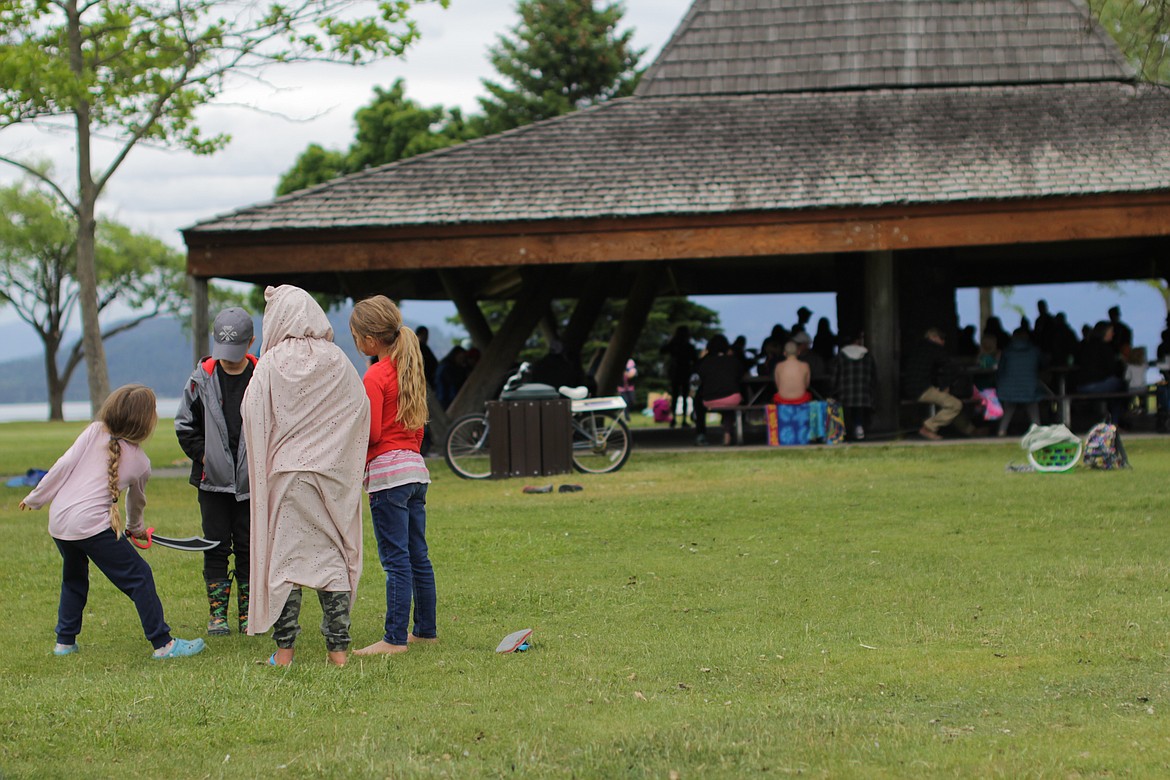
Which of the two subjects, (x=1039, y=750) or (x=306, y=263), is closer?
(x=1039, y=750)

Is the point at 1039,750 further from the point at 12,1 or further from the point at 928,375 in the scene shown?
the point at 12,1

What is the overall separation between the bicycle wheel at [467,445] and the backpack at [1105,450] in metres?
6.08

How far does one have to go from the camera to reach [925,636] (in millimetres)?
6109

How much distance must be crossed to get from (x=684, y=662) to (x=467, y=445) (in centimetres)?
937

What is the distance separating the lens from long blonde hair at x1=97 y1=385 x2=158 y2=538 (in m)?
6.09

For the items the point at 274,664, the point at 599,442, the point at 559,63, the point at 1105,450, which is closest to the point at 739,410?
the point at 599,442

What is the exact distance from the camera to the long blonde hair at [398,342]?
5.93m

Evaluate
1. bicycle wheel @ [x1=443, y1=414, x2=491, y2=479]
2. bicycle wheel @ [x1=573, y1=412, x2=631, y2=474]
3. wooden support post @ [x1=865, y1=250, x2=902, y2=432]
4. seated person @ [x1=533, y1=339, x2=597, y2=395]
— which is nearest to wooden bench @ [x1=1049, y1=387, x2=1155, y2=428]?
wooden support post @ [x1=865, y1=250, x2=902, y2=432]

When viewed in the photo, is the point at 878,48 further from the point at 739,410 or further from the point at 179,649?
the point at 179,649

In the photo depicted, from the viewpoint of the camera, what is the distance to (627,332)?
70.1 ft

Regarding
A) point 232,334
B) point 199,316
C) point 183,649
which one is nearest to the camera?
point 183,649

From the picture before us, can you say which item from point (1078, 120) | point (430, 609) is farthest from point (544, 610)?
point (1078, 120)

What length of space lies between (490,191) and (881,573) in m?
10.4

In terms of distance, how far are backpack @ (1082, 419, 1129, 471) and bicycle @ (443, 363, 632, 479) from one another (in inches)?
186
